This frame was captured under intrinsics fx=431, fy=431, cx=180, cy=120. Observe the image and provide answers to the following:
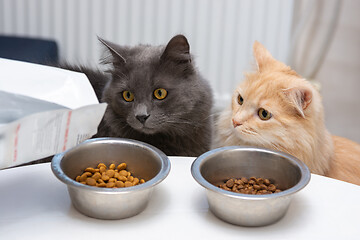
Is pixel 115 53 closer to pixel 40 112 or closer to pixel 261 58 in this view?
pixel 261 58

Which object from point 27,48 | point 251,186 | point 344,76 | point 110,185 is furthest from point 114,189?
point 344,76

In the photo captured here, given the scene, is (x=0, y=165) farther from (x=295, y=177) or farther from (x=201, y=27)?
(x=201, y=27)

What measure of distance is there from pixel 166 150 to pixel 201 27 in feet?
4.24

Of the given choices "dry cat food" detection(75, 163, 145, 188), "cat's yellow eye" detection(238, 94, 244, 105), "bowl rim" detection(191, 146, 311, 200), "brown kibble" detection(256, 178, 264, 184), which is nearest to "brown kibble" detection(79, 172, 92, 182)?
"dry cat food" detection(75, 163, 145, 188)

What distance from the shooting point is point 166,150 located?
1505mm

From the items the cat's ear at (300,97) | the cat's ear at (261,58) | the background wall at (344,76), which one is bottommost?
the background wall at (344,76)

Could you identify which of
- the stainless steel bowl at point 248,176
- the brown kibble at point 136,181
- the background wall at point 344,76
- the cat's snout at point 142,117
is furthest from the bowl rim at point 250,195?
the background wall at point 344,76

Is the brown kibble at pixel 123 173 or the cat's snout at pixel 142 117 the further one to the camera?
the cat's snout at pixel 142 117

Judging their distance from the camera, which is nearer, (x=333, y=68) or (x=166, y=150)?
(x=166, y=150)

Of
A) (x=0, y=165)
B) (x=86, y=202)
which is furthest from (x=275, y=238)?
(x=0, y=165)

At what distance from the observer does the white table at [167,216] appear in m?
0.81

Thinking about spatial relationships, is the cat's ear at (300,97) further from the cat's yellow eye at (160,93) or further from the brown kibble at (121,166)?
the brown kibble at (121,166)

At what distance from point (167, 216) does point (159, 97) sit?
564mm

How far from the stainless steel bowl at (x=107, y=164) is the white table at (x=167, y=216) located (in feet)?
0.09
